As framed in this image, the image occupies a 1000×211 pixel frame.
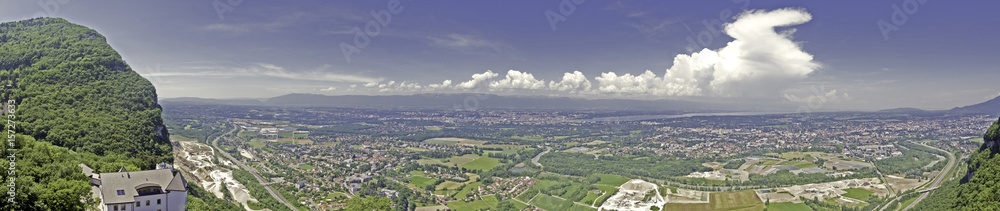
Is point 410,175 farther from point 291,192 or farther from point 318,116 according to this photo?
point 318,116

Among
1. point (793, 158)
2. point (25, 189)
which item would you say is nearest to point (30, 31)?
point (25, 189)

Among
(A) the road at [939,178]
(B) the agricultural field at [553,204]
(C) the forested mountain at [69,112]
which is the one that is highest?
(C) the forested mountain at [69,112]

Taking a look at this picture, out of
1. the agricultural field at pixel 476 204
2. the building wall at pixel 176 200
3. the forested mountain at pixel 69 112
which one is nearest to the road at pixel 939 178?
the agricultural field at pixel 476 204

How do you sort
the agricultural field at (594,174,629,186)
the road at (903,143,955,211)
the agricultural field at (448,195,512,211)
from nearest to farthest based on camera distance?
the road at (903,143,955,211)
the agricultural field at (448,195,512,211)
the agricultural field at (594,174,629,186)

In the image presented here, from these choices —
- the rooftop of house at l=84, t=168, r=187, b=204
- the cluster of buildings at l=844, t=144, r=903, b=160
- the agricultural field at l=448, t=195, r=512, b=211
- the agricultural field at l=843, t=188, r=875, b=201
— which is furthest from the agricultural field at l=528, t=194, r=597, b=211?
the cluster of buildings at l=844, t=144, r=903, b=160

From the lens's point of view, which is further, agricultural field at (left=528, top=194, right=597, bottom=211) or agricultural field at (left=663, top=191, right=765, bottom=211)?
agricultural field at (left=528, top=194, right=597, bottom=211)

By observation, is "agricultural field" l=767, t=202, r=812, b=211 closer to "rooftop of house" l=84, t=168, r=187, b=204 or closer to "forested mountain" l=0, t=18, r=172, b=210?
"rooftop of house" l=84, t=168, r=187, b=204

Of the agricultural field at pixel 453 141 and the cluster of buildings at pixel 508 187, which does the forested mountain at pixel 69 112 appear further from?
the agricultural field at pixel 453 141
